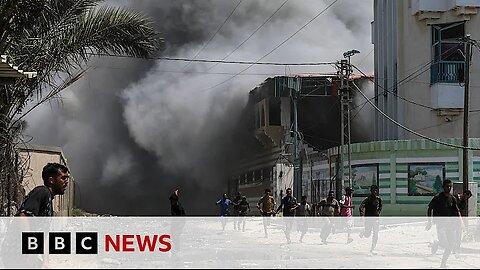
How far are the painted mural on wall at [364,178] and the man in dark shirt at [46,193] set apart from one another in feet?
80.7

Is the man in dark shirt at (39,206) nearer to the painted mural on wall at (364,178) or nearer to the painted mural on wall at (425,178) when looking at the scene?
the painted mural on wall at (425,178)

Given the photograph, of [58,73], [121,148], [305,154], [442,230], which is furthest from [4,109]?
[305,154]

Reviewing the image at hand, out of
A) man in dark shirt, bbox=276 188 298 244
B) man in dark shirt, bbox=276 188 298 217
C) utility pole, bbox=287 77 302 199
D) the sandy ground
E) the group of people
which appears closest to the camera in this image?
the group of people

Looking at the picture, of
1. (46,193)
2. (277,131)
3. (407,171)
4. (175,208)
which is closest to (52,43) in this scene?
(175,208)

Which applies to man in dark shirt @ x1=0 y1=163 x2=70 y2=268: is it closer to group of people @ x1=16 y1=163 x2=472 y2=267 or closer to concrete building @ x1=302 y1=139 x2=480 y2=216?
group of people @ x1=16 y1=163 x2=472 y2=267

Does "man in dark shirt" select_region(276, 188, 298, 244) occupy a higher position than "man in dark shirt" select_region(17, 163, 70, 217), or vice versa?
"man in dark shirt" select_region(17, 163, 70, 217)

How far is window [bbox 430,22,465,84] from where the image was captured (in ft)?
106

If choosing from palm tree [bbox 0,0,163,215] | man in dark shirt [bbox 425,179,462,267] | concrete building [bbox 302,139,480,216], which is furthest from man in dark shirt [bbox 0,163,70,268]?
concrete building [bbox 302,139,480,216]

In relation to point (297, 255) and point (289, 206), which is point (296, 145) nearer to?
point (289, 206)

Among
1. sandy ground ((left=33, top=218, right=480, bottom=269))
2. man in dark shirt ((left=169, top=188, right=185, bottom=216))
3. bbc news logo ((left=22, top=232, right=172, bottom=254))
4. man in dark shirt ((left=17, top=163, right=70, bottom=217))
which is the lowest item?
sandy ground ((left=33, top=218, right=480, bottom=269))

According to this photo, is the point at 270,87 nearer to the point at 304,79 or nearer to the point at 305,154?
the point at 304,79

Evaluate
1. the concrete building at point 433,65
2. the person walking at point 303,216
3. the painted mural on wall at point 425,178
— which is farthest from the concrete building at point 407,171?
the person walking at point 303,216

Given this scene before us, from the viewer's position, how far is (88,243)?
36.1 ft

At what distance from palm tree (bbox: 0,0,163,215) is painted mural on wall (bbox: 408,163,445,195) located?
661 inches
